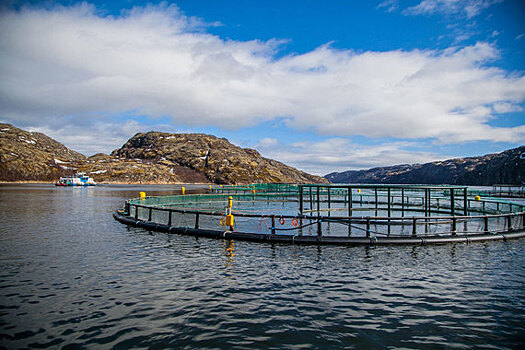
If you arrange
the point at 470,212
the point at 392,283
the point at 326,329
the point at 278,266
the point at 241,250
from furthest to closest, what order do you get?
the point at 470,212 < the point at 241,250 < the point at 278,266 < the point at 392,283 < the point at 326,329

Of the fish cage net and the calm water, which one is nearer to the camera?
the calm water

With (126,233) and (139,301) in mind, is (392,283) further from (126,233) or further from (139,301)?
(126,233)

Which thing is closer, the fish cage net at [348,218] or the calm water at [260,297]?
the calm water at [260,297]

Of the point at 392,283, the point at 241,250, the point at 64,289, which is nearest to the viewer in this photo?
the point at 64,289

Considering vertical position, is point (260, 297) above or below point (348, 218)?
below

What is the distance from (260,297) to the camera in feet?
33.9

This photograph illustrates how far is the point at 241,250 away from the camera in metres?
17.8

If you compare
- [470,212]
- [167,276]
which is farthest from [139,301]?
[470,212]

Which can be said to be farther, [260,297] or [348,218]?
[348,218]

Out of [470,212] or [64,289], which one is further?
[470,212]

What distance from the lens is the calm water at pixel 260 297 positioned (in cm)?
769

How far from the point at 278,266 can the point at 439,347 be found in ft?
25.6

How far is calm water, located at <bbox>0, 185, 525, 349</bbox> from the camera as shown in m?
7.69

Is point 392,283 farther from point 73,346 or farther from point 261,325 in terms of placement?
point 73,346
